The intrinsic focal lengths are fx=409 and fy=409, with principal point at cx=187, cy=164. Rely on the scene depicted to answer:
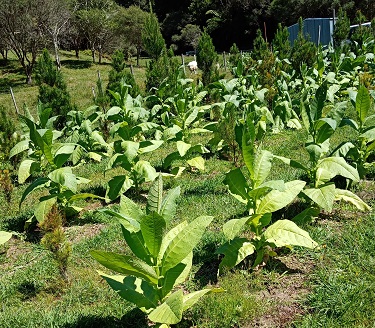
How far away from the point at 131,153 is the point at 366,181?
2.76m

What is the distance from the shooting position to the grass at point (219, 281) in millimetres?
2873

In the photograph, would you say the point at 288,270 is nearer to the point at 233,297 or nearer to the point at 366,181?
the point at 233,297

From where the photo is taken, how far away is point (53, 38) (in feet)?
88.7

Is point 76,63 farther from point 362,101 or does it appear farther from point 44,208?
point 362,101

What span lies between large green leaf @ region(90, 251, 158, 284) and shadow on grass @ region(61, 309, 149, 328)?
54cm

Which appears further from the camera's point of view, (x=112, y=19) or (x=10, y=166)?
(x=112, y=19)

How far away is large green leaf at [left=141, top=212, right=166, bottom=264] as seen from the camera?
2.37 metres

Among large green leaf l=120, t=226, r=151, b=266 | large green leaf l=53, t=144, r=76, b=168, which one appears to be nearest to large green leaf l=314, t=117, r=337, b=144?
large green leaf l=120, t=226, r=151, b=266

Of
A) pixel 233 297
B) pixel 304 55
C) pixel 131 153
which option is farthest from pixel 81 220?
pixel 304 55

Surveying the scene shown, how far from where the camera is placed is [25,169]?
471 cm

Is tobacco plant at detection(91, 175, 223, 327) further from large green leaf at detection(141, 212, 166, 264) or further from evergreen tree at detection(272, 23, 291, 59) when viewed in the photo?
evergreen tree at detection(272, 23, 291, 59)

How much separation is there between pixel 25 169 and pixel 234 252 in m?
2.74

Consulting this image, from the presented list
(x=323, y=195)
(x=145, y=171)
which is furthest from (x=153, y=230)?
(x=145, y=171)

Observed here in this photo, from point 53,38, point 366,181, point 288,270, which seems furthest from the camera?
point 53,38
